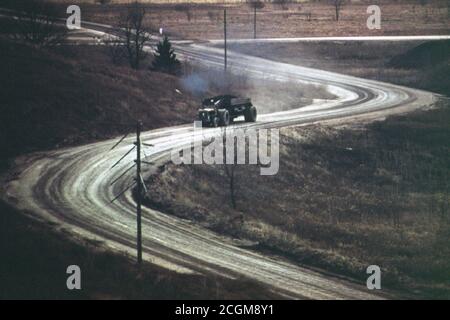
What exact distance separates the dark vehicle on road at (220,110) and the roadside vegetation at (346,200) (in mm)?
3323

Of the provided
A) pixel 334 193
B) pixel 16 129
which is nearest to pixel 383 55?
pixel 334 193

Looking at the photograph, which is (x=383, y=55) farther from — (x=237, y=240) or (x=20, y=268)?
(x=20, y=268)

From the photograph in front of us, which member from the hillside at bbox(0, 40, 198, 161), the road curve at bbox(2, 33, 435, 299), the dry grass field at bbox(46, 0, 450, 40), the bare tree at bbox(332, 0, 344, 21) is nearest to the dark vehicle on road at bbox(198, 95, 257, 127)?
the road curve at bbox(2, 33, 435, 299)

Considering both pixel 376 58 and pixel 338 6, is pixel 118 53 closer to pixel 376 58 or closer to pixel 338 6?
pixel 376 58

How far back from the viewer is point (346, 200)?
40.4m

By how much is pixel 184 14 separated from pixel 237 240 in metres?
85.4

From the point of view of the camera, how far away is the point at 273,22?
10694 cm

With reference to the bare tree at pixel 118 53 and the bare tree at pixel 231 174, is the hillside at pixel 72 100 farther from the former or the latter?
the bare tree at pixel 231 174

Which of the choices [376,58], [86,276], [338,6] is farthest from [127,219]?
[338,6]

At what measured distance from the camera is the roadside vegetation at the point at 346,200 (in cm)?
3083

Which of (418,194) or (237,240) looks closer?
(237,240)

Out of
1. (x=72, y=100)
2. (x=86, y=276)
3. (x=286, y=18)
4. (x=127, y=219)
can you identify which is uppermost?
(x=286, y=18)

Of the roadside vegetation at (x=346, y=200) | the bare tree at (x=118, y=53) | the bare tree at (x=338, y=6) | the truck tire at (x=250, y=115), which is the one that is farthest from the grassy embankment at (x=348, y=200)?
the bare tree at (x=338, y=6)

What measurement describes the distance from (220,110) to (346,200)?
1077 centimetres
